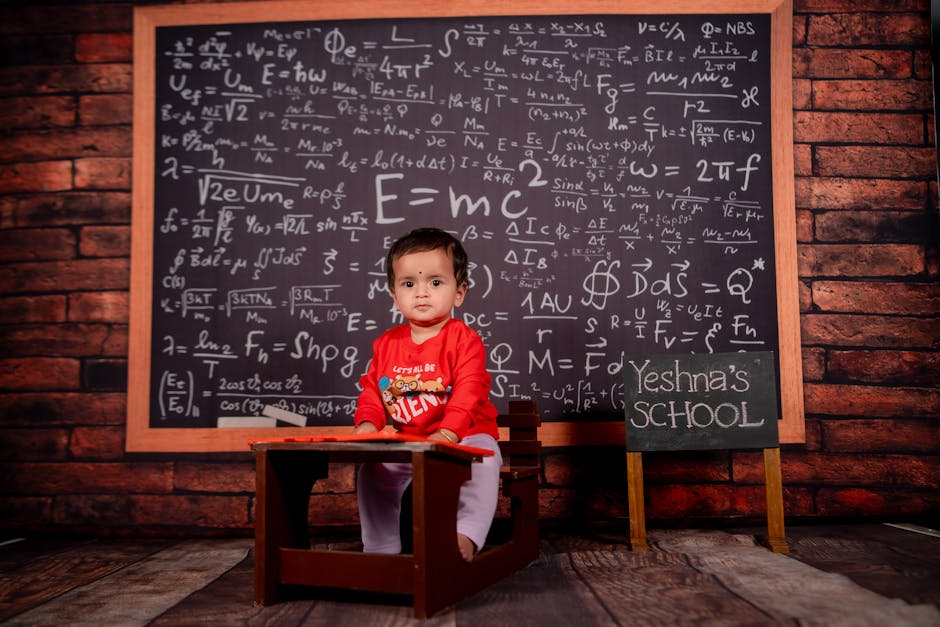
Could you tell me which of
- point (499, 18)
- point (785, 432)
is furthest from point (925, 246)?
point (499, 18)

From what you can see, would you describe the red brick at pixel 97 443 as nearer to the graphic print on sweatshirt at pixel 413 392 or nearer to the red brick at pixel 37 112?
the red brick at pixel 37 112

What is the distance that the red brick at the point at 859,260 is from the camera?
3.17 metres

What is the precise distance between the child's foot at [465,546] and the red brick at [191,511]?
5.19 ft

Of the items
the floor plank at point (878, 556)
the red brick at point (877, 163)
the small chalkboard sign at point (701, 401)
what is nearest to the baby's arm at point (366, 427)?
the small chalkboard sign at point (701, 401)

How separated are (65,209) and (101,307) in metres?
0.55

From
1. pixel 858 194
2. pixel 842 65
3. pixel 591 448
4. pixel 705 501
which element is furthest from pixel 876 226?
pixel 591 448

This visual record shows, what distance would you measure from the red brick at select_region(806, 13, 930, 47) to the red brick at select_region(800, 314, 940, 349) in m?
1.41

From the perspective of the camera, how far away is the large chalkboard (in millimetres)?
3123

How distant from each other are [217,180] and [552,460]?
2.14 m

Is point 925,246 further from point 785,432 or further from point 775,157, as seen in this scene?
point 785,432

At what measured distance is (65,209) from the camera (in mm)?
3283

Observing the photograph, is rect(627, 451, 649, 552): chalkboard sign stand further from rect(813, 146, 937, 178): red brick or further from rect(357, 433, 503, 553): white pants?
rect(813, 146, 937, 178): red brick

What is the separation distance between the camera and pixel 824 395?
3.12 meters

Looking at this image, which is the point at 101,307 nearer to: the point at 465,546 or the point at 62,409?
the point at 62,409
